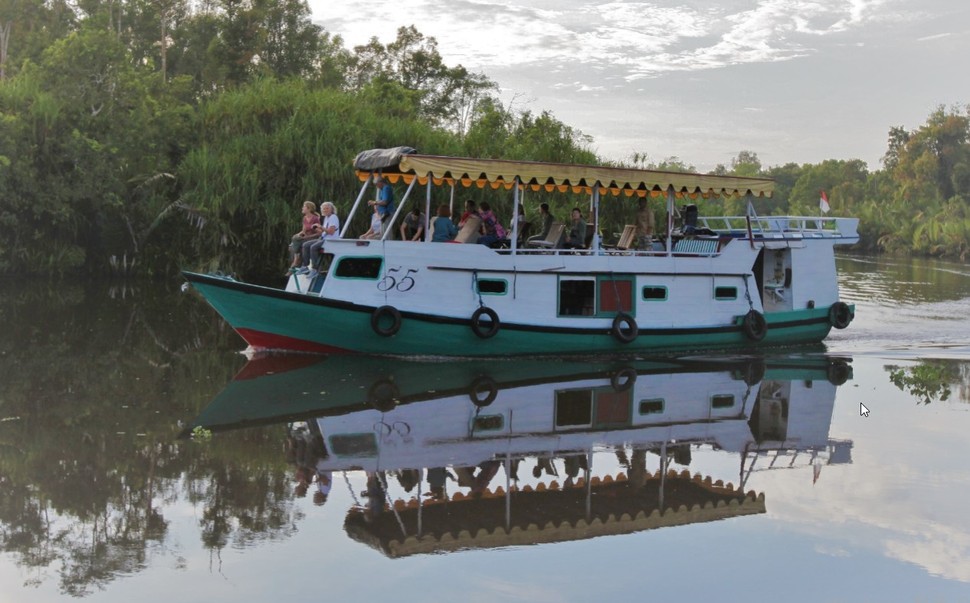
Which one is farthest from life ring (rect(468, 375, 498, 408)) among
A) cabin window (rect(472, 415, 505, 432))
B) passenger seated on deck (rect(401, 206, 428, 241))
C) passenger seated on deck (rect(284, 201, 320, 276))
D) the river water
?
passenger seated on deck (rect(284, 201, 320, 276))

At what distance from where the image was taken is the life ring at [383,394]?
13.0 m

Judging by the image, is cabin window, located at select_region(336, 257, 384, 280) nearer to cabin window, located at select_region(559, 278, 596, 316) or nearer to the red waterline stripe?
the red waterline stripe

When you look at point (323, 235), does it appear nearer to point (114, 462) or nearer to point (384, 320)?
point (384, 320)

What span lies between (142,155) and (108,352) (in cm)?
1844

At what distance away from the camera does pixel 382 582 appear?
7410 millimetres

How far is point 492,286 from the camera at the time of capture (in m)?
16.6

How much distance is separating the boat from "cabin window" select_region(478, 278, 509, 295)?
22 millimetres

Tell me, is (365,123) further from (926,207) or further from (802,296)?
(926,207)

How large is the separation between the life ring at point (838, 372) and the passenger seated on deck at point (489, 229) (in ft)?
18.5

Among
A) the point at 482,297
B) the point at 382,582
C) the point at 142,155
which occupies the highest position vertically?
the point at 142,155

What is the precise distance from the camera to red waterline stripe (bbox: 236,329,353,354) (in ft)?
53.8

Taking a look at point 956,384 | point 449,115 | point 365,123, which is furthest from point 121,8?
point 956,384

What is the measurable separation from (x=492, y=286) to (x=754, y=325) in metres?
5.00

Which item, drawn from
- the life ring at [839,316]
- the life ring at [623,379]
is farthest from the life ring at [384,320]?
the life ring at [839,316]
